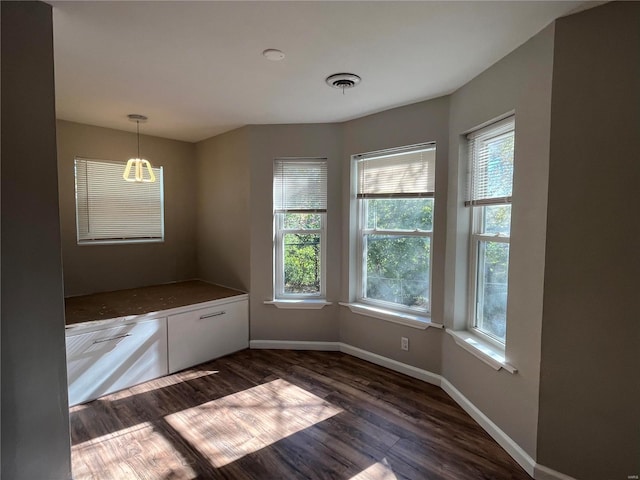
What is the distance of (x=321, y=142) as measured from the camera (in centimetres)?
334

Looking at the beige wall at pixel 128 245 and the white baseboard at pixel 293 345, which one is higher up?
the beige wall at pixel 128 245

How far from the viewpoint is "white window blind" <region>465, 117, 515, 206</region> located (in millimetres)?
2104

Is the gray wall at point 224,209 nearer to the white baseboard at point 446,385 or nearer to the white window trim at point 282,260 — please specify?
the white window trim at point 282,260

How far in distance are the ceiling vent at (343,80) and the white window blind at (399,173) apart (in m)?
0.85

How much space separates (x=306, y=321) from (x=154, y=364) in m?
1.47

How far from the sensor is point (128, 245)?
12.3 ft

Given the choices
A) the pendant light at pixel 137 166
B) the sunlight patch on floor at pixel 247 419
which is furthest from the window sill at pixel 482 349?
the pendant light at pixel 137 166

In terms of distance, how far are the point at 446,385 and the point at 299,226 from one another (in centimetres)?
201

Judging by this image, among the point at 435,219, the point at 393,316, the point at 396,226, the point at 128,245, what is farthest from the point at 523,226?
the point at 128,245

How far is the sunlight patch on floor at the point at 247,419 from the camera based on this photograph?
2.01 meters

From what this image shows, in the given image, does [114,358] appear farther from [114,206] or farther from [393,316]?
[393,316]

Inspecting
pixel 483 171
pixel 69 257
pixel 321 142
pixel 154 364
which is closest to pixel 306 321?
pixel 154 364

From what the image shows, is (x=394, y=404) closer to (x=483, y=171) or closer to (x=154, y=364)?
(x=483, y=171)

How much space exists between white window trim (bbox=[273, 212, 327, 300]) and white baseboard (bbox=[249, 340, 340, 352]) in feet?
1.48
